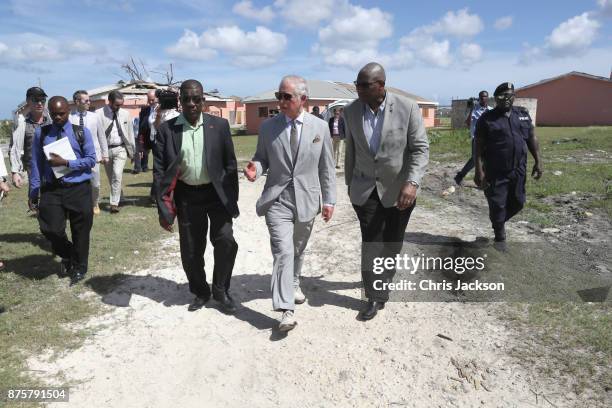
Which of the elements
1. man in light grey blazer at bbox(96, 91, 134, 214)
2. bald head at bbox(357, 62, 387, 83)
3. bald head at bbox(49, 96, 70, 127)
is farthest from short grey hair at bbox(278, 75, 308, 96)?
man in light grey blazer at bbox(96, 91, 134, 214)

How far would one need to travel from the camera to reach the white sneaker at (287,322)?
384 centimetres

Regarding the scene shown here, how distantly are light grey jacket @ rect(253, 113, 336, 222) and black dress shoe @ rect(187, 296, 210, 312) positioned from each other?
1.15 m

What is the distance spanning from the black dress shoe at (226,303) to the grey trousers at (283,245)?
2.34 ft

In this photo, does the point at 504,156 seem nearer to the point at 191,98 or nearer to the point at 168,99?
the point at 191,98

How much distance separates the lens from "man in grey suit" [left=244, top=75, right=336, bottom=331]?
3.90 metres

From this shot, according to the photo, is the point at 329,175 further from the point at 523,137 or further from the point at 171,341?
the point at 523,137

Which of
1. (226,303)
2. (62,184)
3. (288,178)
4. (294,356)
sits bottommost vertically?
(294,356)

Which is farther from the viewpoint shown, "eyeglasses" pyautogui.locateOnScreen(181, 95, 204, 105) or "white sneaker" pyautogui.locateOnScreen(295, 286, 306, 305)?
"white sneaker" pyautogui.locateOnScreen(295, 286, 306, 305)

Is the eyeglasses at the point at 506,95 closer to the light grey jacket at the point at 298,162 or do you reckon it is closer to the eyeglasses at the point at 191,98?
the light grey jacket at the point at 298,162

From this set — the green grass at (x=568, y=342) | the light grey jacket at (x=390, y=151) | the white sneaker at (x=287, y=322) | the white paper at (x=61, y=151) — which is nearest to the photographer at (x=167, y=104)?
the white paper at (x=61, y=151)

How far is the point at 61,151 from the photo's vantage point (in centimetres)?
487

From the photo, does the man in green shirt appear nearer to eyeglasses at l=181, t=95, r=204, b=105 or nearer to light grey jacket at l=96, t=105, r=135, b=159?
eyeglasses at l=181, t=95, r=204, b=105

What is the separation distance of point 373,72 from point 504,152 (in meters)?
2.36

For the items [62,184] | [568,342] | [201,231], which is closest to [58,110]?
[62,184]
